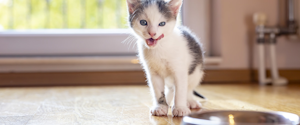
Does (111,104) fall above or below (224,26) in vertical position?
below

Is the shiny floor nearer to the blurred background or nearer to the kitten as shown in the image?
the kitten

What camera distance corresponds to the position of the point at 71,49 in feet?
7.32

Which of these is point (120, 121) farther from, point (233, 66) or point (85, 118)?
point (233, 66)

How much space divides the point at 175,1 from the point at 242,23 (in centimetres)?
126

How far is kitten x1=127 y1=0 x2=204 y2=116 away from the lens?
1.08m

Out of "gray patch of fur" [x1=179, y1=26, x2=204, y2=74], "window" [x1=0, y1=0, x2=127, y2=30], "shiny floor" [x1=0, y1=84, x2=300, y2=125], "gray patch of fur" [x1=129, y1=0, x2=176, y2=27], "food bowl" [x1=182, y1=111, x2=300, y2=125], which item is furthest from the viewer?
"window" [x1=0, y1=0, x2=127, y2=30]

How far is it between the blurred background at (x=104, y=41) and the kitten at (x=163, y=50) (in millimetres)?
940

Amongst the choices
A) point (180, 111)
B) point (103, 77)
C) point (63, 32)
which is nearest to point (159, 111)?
point (180, 111)

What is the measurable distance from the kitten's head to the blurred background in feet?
3.36

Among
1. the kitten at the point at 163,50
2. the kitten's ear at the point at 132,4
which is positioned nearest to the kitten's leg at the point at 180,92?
the kitten at the point at 163,50

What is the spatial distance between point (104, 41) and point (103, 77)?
0.83ft

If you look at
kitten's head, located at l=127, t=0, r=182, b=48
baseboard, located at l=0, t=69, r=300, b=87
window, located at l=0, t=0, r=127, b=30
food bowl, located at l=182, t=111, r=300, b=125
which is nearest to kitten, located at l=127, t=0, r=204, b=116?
kitten's head, located at l=127, t=0, r=182, b=48

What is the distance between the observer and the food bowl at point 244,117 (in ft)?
2.63

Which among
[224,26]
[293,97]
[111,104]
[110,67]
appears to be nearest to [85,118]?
[111,104]
